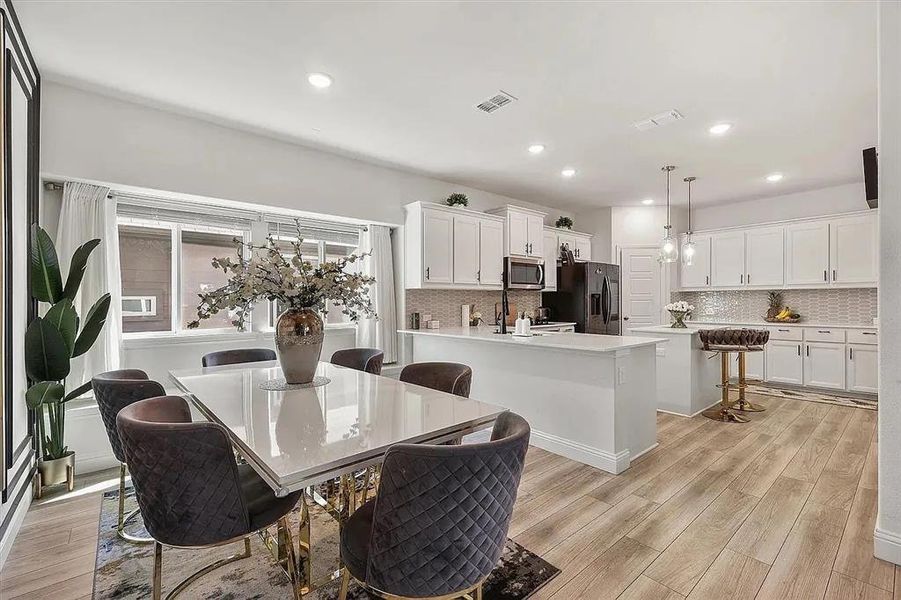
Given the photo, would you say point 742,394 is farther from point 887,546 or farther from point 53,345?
point 53,345

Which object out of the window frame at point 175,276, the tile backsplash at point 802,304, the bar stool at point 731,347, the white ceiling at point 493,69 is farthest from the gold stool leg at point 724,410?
the window frame at point 175,276

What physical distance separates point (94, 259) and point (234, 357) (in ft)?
4.16

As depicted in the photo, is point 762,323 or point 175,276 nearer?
point 175,276

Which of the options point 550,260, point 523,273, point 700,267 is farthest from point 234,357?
point 700,267

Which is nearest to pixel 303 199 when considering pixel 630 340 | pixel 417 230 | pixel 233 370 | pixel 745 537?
pixel 417 230

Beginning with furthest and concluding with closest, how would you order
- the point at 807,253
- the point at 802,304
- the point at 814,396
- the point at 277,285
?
the point at 802,304 → the point at 807,253 → the point at 814,396 → the point at 277,285

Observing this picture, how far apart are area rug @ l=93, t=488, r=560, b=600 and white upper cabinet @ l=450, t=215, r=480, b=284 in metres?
3.29

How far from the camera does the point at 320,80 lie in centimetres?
285

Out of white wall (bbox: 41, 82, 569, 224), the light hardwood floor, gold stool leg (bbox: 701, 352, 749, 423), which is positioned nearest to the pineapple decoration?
gold stool leg (bbox: 701, 352, 749, 423)

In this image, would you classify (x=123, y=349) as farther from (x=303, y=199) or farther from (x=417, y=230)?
(x=417, y=230)

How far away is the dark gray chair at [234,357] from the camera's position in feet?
10.2

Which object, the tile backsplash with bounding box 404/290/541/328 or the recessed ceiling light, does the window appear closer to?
the recessed ceiling light

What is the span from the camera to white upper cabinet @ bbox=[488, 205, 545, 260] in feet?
18.2

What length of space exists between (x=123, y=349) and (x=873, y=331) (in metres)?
7.91
